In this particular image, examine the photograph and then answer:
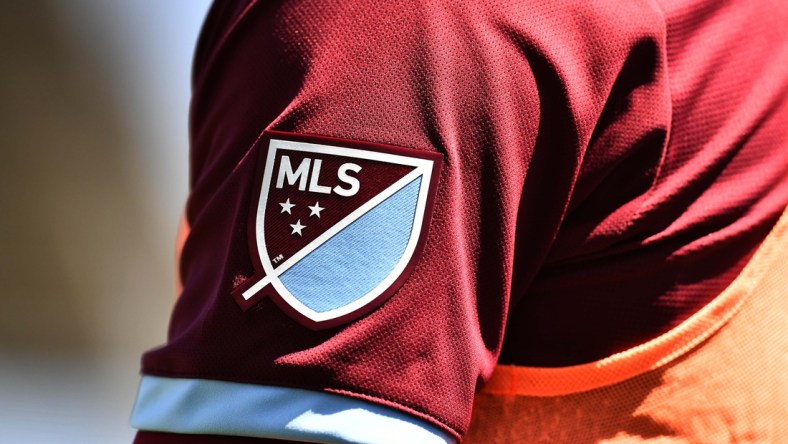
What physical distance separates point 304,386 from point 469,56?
0.24 m

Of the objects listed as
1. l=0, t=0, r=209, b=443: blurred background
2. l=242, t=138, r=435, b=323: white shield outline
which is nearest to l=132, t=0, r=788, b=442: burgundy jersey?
l=242, t=138, r=435, b=323: white shield outline

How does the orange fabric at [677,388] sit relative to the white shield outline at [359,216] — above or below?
below

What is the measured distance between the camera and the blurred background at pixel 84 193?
3846 mm

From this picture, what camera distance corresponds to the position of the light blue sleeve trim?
554mm

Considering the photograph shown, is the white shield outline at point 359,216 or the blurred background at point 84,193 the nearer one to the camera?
the white shield outline at point 359,216

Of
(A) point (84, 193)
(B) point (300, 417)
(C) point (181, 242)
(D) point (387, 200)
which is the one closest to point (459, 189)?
(D) point (387, 200)

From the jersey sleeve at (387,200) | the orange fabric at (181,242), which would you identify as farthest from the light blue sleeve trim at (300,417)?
the orange fabric at (181,242)

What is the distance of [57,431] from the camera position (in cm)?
323

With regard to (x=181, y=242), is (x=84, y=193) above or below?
below

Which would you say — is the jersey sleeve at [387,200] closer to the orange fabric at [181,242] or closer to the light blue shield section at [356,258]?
the light blue shield section at [356,258]

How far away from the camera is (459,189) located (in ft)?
1.90

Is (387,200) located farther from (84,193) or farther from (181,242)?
(84,193)

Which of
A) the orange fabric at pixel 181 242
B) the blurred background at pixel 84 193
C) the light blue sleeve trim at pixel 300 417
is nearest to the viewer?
the light blue sleeve trim at pixel 300 417

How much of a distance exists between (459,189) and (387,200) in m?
0.05
